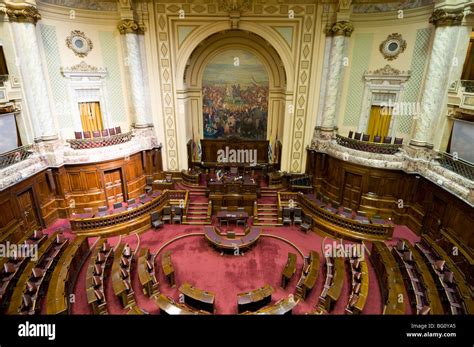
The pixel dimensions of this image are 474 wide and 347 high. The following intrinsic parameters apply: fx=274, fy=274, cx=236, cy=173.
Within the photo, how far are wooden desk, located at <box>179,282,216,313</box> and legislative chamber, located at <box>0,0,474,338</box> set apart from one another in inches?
2.3

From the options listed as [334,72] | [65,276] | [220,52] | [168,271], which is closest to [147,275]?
[168,271]

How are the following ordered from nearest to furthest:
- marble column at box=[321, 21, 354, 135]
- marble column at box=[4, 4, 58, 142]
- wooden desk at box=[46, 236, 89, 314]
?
wooden desk at box=[46, 236, 89, 314] < marble column at box=[4, 4, 58, 142] < marble column at box=[321, 21, 354, 135]

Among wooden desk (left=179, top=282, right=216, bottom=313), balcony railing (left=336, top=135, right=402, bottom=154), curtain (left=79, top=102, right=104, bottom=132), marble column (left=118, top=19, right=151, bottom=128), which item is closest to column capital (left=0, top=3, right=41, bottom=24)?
marble column (left=118, top=19, right=151, bottom=128)

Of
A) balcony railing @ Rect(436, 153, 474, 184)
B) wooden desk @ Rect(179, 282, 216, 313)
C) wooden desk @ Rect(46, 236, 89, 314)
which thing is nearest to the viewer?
wooden desk @ Rect(46, 236, 89, 314)

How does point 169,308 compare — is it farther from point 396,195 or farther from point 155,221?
point 396,195

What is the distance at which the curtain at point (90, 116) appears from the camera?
42.4 ft

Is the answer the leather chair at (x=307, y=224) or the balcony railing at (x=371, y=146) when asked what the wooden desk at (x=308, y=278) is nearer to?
the leather chair at (x=307, y=224)

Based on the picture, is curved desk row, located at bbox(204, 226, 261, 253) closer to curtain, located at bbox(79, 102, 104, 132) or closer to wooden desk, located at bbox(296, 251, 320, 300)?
wooden desk, located at bbox(296, 251, 320, 300)

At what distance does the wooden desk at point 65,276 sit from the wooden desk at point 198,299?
314cm

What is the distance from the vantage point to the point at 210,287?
29.5 ft

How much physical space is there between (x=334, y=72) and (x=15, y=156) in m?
13.8

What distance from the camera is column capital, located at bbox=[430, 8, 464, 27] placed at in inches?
372

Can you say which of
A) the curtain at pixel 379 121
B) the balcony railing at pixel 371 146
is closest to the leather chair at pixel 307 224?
the balcony railing at pixel 371 146

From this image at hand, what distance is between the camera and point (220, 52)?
49.9 feet
